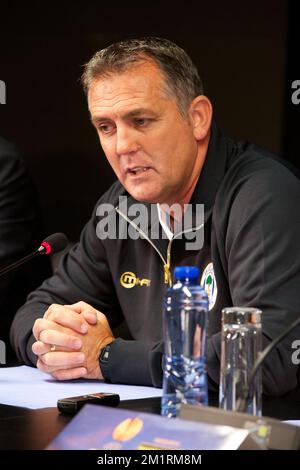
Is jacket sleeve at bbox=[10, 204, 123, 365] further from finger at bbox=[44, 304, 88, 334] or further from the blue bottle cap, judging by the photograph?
the blue bottle cap

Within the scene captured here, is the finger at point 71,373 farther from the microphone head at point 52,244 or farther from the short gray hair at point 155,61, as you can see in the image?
the short gray hair at point 155,61

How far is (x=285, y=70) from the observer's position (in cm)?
288

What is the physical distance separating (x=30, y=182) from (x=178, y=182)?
3.03ft

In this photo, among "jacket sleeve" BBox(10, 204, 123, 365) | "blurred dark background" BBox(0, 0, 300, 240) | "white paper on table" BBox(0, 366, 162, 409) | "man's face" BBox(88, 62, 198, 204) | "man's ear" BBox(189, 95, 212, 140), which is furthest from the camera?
"blurred dark background" BBox(0, 0, 300, 240)

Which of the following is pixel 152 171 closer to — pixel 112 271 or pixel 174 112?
pixel 174 112

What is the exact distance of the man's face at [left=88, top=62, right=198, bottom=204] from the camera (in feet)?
7.47

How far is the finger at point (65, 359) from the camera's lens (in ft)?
6.80

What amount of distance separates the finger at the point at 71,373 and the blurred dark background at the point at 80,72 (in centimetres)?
114

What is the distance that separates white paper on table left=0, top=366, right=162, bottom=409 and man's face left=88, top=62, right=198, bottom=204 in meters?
0.53

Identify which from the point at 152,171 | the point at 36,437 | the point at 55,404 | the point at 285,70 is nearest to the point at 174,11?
the point at 285,70

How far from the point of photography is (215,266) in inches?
87.6

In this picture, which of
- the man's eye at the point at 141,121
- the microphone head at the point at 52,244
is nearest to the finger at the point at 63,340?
the microphone head at the point at 52,244

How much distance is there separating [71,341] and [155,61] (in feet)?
2.43

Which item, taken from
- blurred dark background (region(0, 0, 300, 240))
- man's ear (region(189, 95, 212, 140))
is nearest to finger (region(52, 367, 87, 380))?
man's ear (region(189, 95, 212, 140))
